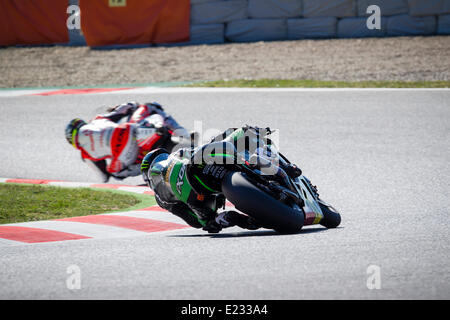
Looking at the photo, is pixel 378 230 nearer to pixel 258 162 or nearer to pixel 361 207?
pixel 258 162

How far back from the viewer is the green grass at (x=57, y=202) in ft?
22.0

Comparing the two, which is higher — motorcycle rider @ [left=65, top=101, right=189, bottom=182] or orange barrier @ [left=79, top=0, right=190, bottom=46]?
orange barrier @ [left=79, top=0, right=190, bottom=46]

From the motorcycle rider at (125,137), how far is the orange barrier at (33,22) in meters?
8.78

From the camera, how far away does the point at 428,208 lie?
236 inches

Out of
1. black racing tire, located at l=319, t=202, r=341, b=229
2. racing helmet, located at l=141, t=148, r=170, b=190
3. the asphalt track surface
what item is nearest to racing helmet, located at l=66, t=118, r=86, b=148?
the asphalt track surface

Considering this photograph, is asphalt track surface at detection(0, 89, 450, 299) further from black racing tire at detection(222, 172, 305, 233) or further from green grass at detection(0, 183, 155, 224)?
green grass at detection(0, 183, 155, 224)

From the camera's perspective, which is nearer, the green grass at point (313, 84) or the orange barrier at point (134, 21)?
the green grass at point (313, 84)

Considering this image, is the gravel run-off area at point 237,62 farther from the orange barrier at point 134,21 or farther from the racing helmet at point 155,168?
the racing helmet at point 155,168

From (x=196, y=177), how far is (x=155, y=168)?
1.84 feet

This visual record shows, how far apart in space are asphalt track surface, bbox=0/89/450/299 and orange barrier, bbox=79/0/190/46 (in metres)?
3.85

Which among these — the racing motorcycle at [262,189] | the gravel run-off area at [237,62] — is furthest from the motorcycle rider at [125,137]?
the gravel run-off area at [237,62]

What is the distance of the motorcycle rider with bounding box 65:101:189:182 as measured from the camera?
306 inches
